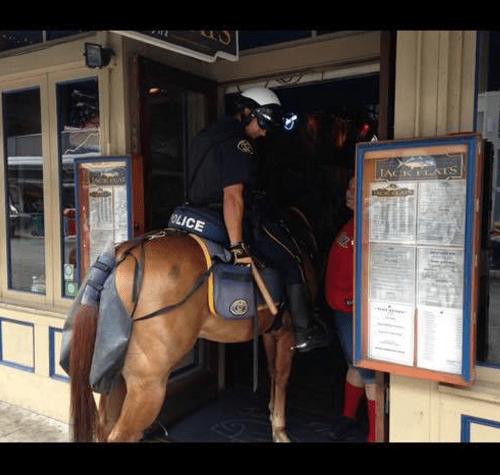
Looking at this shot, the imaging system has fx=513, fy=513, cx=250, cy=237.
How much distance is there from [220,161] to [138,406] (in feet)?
5.35

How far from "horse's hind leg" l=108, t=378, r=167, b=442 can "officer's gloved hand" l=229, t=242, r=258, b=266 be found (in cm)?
87

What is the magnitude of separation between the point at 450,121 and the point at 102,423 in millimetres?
2847

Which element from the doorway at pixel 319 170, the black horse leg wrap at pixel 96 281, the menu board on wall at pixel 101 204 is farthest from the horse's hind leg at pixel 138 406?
the doorway at pixel 319 170

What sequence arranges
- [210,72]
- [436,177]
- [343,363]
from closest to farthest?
1. [436,177]
2. [210,72]
3. [343,363]

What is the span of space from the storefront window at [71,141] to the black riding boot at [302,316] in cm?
213

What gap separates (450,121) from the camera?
9.20 ft

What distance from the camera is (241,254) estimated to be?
127 inches

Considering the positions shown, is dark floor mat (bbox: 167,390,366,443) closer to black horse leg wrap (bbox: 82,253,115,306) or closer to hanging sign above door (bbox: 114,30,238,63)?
black horse leg wrap (bbox: 82,253,115,306)

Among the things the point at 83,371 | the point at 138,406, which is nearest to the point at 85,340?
the point at 83,371

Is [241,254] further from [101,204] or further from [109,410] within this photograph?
[101,204]

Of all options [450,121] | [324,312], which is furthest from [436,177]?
[324,312]

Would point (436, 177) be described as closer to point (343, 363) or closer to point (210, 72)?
point (210, 72)

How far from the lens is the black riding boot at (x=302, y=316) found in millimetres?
3504

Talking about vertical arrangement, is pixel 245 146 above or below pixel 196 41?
below
